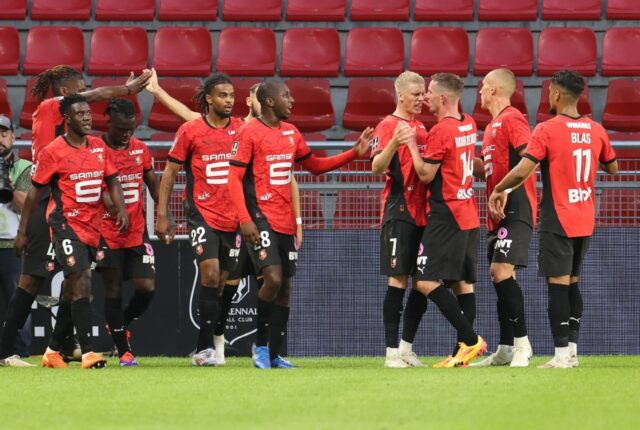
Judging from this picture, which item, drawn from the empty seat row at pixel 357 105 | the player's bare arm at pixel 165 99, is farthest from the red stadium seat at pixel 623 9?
the player's bare arm at pixel 165 99

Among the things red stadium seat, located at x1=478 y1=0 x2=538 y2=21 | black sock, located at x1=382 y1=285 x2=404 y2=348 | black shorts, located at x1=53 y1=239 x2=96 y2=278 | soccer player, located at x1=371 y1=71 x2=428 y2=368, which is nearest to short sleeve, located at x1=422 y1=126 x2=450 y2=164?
soccer player, located at x1=371 y1=71 x2=428 y2=368

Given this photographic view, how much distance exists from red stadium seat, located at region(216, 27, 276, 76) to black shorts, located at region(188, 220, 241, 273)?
6.04 m

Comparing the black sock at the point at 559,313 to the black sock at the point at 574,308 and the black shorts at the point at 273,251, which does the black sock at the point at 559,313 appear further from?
the black shorts at the point at 273,251

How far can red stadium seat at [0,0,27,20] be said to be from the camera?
17.0 metres

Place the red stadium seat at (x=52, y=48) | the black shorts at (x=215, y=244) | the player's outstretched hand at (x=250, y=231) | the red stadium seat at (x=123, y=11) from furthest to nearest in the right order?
1. the red stadium seat at (x=123, y=11)
2. the red stadium seat at (x=52, y=48)
3. the black shorts at (x=215, y=244)
4. the player's outstretched hand at (x=250, y=231)

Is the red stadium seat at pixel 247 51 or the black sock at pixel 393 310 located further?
the red stadium seat at pixel 247 51

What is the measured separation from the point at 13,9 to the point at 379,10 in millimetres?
4865

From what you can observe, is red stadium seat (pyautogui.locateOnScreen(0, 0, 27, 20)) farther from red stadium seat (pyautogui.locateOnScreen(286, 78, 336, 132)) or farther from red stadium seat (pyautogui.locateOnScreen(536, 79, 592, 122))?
red stadium seat (pyautogui.locateOnScreen(536, 79, 592, 122))

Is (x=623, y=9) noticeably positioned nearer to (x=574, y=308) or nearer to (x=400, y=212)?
(x=574, y=308)

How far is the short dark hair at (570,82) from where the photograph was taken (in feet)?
28.4

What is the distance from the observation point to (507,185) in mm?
8680

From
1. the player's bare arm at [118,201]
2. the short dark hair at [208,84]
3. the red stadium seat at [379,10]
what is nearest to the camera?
the player's bare arm at [118,201]

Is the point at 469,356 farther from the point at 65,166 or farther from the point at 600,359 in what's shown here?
the point at 65,166

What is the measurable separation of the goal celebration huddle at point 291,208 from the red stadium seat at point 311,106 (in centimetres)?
503
